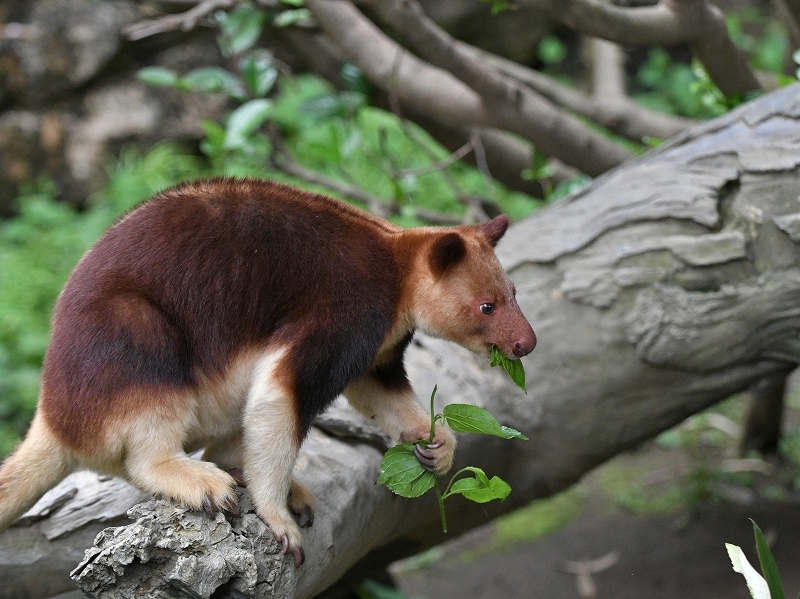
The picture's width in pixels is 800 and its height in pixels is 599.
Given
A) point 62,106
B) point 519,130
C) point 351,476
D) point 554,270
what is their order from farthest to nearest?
point 62,106 → point 519,130 → point 554,270 → point 351,476

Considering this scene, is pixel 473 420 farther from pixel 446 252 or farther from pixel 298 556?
pixel 298 556

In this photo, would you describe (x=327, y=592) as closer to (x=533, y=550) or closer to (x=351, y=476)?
(x=351, y=476)

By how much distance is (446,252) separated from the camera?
2.52 metres

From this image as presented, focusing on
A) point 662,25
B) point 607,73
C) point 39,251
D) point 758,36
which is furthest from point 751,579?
point 758,36

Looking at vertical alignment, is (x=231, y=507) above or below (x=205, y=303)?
below

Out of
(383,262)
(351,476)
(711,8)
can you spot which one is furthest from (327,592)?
(711,8)

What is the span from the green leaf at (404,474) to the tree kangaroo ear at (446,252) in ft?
1.84

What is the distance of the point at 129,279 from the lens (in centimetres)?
247

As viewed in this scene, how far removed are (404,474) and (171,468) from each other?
68cm

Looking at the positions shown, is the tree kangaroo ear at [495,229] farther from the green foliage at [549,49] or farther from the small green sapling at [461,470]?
the green foliage at [549,49]

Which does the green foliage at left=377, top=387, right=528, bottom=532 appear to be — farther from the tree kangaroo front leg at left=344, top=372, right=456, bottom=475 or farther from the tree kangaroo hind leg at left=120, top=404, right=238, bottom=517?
the tree kangaroo hind leg at left=120, top=404, right=238, bottom=517

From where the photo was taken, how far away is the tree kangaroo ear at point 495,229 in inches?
108

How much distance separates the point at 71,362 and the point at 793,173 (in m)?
2.70

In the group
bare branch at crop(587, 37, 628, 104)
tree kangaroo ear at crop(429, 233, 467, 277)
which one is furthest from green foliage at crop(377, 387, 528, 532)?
bare branch at crop(587, 37, 628, 104)
